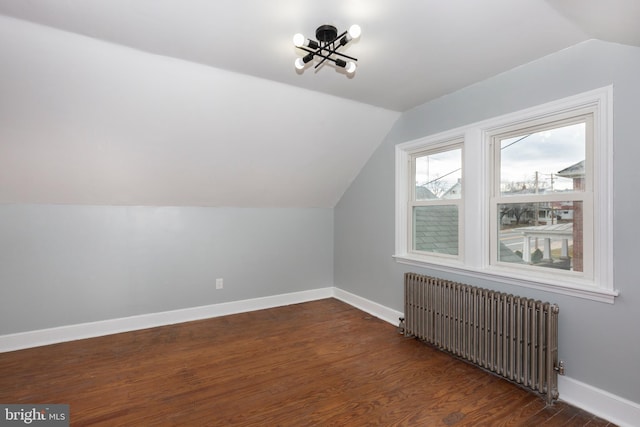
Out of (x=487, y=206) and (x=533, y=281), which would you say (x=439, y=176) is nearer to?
(x=487, y=206)

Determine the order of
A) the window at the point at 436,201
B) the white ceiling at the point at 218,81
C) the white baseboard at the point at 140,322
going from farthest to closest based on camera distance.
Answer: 1. the window at the point at 436,201
2. the white baseboard at the point at 140,322
3. the white ceiling at the point at 218,81

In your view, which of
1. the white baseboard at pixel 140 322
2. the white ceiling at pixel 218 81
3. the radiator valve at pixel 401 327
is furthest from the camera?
the radiator valve at pixel 401 327

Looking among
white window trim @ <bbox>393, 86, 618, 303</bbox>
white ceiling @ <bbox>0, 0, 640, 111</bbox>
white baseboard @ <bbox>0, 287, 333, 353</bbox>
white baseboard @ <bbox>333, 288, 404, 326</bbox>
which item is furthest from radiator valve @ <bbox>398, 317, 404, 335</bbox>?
white ceiling @ <bbox>0, 0, 640, 111</bbox>

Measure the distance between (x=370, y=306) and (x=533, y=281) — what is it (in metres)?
2.02

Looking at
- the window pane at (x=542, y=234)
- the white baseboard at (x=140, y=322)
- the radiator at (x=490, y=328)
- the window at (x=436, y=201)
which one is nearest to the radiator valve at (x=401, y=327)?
the radiator at (x=490, y=328)

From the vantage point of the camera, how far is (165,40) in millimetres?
2072

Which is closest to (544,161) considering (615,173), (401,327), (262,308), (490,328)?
(615,173)

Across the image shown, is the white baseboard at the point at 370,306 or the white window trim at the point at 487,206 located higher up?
the white window trim at the point at 487,206

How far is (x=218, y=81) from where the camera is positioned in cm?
260

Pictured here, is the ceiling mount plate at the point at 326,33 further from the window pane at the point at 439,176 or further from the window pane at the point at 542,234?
the window pane at the point at 542,234

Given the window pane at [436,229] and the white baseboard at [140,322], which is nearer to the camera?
the white baseboard at [140,322]

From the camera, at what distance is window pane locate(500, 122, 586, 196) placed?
7.30ft

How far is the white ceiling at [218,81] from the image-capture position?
1786 millimetres

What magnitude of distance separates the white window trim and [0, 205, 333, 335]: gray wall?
65.6 inches
